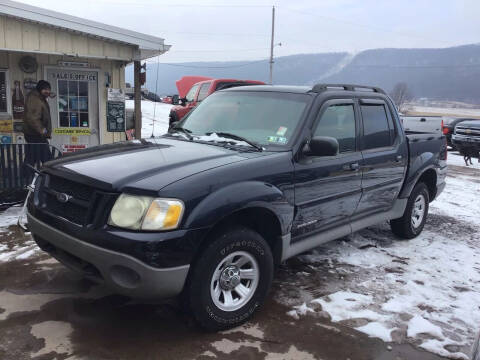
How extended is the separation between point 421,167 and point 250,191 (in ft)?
10.7

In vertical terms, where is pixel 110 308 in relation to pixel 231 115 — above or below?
below

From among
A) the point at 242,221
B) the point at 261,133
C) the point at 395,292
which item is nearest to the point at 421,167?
the point at 395,292

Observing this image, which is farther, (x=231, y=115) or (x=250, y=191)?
(x=231, y=115)

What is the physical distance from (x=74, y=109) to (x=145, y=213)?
7.33 m

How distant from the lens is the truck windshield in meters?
4.01

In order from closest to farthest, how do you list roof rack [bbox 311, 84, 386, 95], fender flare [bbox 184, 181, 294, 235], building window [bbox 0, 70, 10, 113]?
1. fender flare [bbox 184, 181, 294, 235]
2. roof rack [bbox 311, 84, 386, 95]
3. building window [bbox 0, 70, 10, 113]

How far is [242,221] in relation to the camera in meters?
3.44

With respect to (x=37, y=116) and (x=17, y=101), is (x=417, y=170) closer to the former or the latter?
(x=37, y=116)

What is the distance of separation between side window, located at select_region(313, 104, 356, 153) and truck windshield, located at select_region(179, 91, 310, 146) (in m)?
0.26

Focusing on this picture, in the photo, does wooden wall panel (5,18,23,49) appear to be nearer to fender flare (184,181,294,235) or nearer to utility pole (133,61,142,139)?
utility pole (133,61,142,139)

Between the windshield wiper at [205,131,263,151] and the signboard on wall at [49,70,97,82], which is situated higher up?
the signboard on wall at [49,70,97,82]

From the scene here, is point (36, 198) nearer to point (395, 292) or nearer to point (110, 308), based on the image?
point (110, 308)

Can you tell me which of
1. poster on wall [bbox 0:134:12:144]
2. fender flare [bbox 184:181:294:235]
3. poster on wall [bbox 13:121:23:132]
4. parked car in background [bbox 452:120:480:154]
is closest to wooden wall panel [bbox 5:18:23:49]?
poster on wall [bbox 13:121:23:132]

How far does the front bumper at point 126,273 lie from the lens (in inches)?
110
